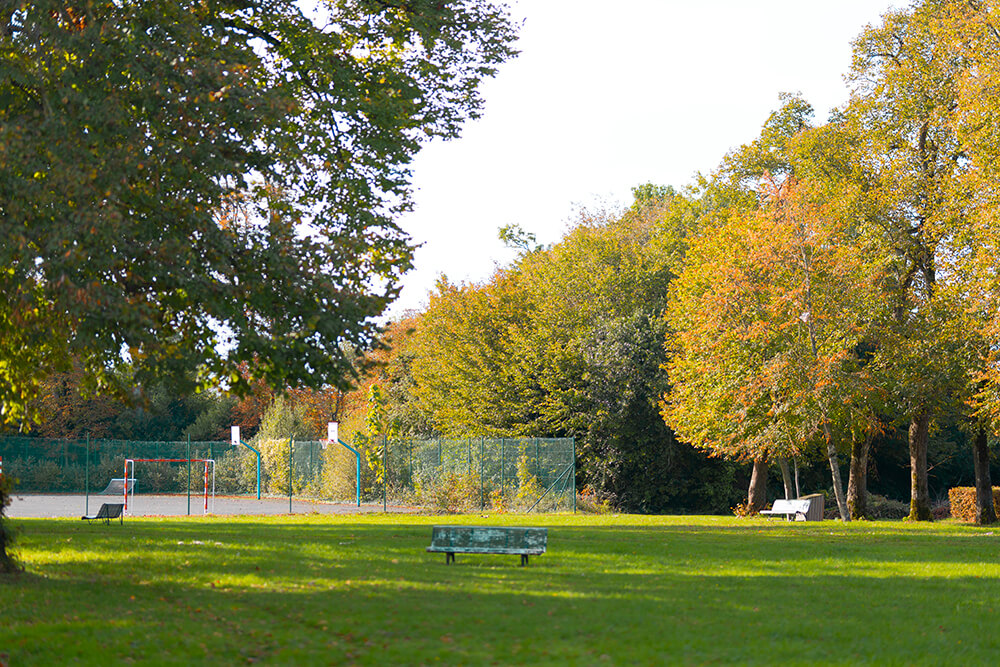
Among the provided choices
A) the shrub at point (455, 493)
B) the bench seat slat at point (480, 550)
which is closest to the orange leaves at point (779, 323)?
the shrub at point (455, 493)

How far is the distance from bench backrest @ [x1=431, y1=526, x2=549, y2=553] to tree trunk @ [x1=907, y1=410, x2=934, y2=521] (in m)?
22.6

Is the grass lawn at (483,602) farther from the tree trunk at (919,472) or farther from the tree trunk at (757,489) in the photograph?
the tree trunk at (757,489)

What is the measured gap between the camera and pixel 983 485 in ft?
116

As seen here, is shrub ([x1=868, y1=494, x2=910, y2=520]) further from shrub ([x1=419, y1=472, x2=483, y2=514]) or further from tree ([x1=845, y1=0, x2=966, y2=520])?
shrub ([x1=419, y1=472, x2=483, y2=514])

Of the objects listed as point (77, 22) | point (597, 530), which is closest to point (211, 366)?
point (77, 22)

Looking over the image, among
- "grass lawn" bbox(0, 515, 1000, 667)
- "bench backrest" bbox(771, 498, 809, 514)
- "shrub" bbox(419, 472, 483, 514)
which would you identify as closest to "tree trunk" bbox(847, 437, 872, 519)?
"bench backrest" bbox(771, 498, 809, 514)

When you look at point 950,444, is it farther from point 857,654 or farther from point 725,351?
point 857,654

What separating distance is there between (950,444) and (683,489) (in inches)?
542

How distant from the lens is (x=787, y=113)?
4731cm

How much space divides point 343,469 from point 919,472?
2167 cm

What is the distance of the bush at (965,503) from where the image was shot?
38.6 metres

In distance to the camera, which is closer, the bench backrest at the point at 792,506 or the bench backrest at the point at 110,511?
the bench backrest at the point at 110,511

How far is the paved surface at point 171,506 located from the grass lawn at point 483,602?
14381mm

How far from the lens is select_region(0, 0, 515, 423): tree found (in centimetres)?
1288
